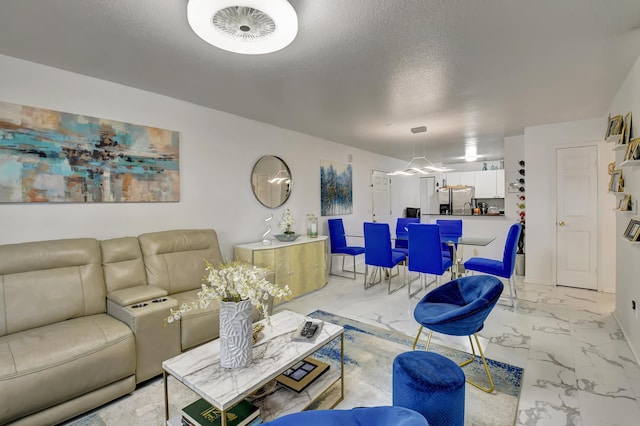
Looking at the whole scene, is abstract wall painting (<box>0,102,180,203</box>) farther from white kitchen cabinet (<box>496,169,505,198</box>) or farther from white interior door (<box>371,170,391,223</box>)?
white kitchen cabinet (<box>496,169,505,198</box>)

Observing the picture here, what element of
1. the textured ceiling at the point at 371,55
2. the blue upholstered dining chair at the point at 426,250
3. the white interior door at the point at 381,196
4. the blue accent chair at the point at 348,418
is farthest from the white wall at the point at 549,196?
the blue accent chair at the point at 348,418

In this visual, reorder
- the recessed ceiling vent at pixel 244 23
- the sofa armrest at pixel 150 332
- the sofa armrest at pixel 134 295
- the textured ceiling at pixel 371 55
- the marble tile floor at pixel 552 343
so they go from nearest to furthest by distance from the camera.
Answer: the recessed ceiling vent at pixel 244 23 → the textured ceiling at pixel 371 55 → the marble tile floor at pixel 552 343 → the sofa armrest at pixel 150 332 → the sofa armrest at pixel 134 295

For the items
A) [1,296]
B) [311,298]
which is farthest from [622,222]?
[1,296]

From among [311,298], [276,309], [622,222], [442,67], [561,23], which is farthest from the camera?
[311,298]

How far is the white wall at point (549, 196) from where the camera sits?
3992mm

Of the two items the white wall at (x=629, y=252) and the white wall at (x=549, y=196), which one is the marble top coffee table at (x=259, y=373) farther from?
the white wall at (x=549, y=196)

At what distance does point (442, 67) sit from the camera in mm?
2471

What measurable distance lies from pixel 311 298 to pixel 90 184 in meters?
2.79

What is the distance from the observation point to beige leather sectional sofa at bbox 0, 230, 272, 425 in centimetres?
163

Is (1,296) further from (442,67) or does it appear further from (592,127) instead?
(592,127)

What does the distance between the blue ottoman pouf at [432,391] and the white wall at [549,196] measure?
12.6 feet

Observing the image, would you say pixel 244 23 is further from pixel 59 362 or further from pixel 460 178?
pixel 460 178

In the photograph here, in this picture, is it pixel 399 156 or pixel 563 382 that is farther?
pixel 399 156

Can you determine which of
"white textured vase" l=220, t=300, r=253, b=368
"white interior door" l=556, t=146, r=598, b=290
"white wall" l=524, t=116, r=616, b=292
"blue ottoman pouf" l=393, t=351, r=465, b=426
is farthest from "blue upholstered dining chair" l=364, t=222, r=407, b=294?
"white textured vase" l=220, t=300, r=253, b=368
